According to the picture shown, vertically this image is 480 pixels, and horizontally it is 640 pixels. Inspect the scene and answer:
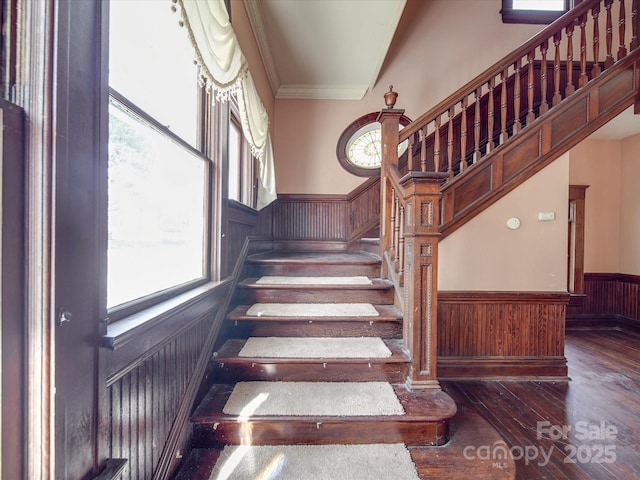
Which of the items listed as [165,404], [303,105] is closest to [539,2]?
[303,105]

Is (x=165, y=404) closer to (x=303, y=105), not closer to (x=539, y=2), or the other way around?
(x=303, y=105)

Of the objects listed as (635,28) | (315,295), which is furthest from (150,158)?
(635,28)

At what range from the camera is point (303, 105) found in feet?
13.1

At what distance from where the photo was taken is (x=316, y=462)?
1354mm

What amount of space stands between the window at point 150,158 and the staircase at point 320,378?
1.94 ft

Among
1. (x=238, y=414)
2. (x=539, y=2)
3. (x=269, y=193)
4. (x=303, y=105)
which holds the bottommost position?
(x=238, y=414)

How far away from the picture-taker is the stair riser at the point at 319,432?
1466 millimetres

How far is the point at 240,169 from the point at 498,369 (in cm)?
290

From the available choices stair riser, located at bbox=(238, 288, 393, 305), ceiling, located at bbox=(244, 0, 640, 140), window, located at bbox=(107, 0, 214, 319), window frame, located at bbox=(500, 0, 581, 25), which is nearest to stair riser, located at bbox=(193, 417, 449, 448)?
window, located at bbox=(107, 0, 214, 319)

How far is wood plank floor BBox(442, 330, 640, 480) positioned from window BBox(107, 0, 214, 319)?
164 centimetres

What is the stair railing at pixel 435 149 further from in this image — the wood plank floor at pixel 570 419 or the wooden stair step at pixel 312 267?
the wood plank floor at pixel 570 419

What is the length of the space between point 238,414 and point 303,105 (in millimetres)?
3625

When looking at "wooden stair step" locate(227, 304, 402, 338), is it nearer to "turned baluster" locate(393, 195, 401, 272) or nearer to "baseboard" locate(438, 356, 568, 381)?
"turned baluster" locate(393, 195, 401, 272)

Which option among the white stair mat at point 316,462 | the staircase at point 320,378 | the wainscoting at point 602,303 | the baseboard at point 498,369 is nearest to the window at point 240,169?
the staircase at point 320,378
